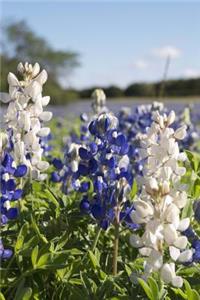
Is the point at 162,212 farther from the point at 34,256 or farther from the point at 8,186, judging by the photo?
the point at 8,186

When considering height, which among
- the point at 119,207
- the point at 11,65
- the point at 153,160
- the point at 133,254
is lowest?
the point at 133,254

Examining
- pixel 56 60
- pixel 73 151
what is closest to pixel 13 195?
pixel 73 151

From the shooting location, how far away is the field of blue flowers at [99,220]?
160 cm

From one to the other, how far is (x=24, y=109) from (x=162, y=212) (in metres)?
0.67

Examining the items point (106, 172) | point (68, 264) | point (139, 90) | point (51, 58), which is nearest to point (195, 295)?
point (68, 264)

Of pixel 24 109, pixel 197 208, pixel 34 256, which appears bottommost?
pixel 34 256

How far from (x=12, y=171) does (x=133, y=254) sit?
20.2 inches

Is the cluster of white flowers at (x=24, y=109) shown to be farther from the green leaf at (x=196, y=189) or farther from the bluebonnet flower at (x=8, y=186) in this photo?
the green leaf at (x=196, y=189)

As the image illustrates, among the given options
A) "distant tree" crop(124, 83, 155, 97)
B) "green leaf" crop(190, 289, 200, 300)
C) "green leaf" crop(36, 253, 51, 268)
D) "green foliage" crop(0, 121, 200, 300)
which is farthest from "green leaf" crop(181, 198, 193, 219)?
"distant tree" crop(124, 83, 155, 97)

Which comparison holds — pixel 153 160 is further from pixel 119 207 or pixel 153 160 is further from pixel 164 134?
pixel 119 207

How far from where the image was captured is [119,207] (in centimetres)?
190

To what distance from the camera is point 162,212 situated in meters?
1.55

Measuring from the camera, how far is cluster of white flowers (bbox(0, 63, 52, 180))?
195 centimetres

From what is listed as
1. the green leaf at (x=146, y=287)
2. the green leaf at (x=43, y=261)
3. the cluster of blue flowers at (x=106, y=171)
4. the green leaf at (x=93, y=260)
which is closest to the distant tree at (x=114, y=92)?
the cluster of blue flowers at (x=106, y=171)
